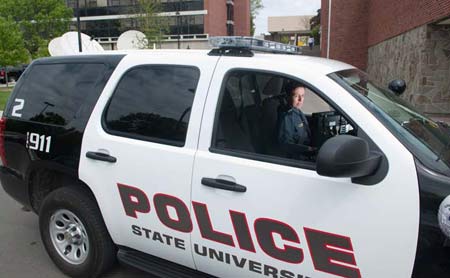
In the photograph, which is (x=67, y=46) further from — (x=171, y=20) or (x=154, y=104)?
(x=171, y=20)

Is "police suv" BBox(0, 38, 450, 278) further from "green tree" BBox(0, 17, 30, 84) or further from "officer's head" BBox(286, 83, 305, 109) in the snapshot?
"green tree" BBox(0, 17, 30, 84)

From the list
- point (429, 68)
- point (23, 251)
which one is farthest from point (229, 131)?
point (429, 68)

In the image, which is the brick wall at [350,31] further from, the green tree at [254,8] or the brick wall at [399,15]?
the green tree at [254,8]

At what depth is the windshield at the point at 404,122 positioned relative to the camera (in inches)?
81.2

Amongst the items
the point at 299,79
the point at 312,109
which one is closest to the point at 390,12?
the point at 312,109

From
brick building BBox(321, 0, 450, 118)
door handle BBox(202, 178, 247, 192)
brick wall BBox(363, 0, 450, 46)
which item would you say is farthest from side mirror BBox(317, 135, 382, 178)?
brick wall BBox(363, 0, 450, 46)

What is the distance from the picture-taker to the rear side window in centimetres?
326

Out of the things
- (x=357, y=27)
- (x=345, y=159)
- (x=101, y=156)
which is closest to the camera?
(x=345, y=159)

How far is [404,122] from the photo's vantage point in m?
2.35

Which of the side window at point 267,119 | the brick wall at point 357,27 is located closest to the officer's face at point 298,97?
the side window at point 267,119

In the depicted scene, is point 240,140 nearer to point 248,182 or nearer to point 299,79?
point 248,182

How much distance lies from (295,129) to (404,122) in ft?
2.37

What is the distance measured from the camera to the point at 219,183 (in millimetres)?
2451

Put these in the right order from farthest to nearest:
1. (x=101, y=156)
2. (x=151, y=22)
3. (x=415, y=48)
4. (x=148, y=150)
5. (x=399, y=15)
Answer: (x=151, y=22) < (x=399, y=15) < (x=415, y=48) < (x=101, y=156) < (x=148, y=150)
